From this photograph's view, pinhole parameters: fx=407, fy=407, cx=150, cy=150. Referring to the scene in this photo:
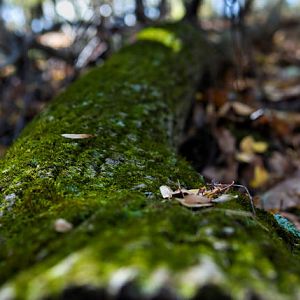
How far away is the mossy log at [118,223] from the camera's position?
0.94 m

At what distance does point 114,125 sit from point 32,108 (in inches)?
132

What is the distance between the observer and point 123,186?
5.67 feet

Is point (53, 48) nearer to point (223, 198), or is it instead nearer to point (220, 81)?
point (220, 81)

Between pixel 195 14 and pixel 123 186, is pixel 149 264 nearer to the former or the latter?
pixel 123 186

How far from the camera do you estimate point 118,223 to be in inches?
49.6

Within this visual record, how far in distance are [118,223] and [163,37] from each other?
3.11 m

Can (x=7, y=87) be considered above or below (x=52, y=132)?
below

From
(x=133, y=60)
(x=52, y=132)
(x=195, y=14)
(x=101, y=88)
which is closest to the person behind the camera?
(x=52, y=132)

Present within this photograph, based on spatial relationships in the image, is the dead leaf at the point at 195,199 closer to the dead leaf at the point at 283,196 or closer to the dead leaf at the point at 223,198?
the dead leaf at the point at 223,198

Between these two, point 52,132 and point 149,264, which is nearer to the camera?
point 149,264

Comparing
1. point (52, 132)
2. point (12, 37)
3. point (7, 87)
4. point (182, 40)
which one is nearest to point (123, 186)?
point (52, 132)

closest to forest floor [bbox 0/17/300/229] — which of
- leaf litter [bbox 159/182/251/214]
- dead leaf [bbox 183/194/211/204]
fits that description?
leaf litter [bbox 159/182/251/214]

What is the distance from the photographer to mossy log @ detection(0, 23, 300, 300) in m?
0.94

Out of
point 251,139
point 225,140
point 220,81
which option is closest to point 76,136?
point 225,140
